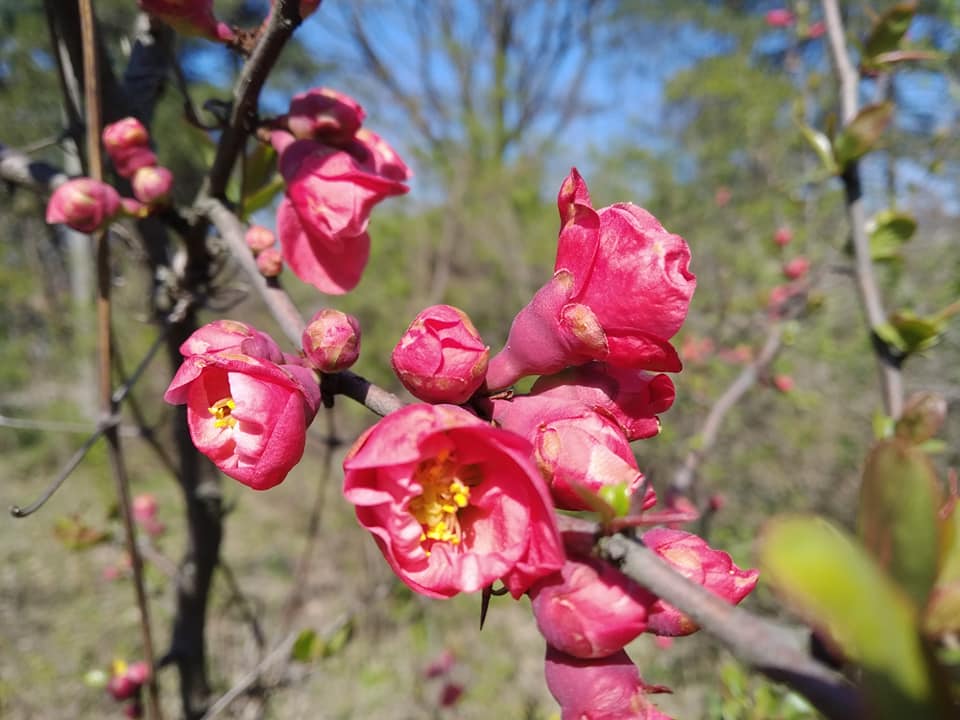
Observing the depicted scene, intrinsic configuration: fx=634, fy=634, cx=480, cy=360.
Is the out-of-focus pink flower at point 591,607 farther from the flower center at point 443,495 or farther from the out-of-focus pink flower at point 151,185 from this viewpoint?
the out-of-focus pink flower at point 151,185

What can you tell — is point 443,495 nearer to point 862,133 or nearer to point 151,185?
point 151,185

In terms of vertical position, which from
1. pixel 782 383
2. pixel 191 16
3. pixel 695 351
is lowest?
pixel 695 351

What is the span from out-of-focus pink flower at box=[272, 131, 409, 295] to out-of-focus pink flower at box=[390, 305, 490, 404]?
227mm

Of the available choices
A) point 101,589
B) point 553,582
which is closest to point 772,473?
point 553,582

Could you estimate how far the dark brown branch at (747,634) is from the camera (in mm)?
316

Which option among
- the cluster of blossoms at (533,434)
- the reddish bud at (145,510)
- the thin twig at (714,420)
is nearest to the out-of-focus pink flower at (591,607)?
the cluster of blossoms at (533,434)

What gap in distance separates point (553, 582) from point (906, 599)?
10.4 inches

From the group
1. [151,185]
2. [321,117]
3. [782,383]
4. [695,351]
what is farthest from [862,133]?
[695,351]

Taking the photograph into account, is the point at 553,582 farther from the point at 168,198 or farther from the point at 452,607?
the point at 452,607

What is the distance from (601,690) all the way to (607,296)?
0.31 meters

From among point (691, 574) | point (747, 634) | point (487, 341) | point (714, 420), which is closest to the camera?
point (747, 634)

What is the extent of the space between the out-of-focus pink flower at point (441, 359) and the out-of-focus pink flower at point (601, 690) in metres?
0.23

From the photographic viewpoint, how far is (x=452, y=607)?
4.07 m

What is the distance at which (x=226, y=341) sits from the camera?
1.72 ft
